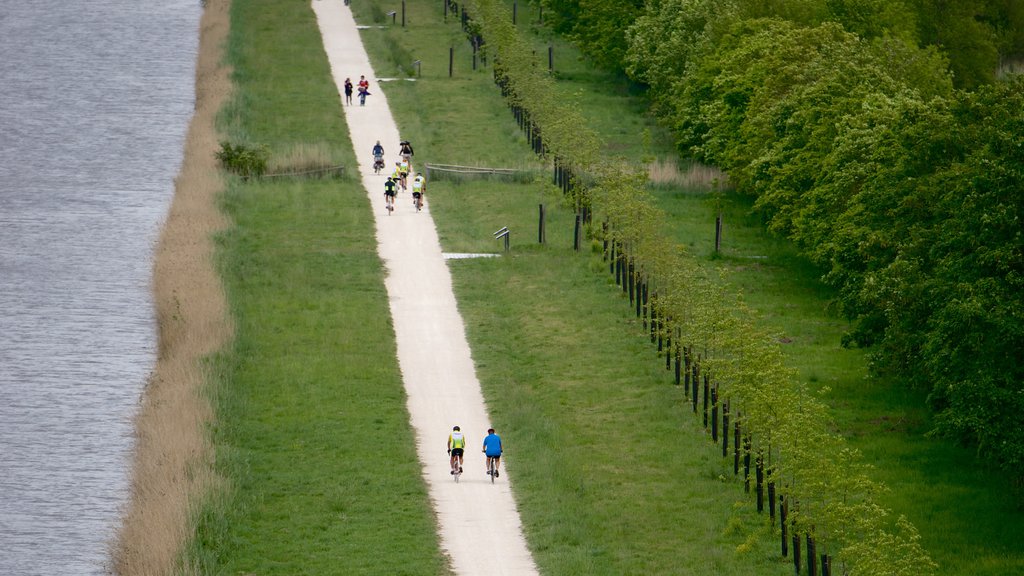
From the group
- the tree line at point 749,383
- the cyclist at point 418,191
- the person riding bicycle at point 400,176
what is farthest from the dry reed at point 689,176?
the cyclist at point 418,191

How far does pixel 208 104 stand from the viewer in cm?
9325

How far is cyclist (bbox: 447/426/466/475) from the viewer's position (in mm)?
43469

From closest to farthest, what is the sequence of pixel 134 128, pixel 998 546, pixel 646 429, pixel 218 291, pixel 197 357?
pixel 998 546, pixel 646 429, pixel 197 357, pixel 218 291, pixel 134 128

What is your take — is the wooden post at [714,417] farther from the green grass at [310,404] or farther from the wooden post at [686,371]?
the green grass at [310,404]

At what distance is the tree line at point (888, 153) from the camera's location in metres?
40.8

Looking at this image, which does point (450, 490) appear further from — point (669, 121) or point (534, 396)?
point (669, 121)

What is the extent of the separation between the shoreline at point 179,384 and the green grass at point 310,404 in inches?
23.7

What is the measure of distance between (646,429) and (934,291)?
9177mm

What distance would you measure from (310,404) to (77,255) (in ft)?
71.3

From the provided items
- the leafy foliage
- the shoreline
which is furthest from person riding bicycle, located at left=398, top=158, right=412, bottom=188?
the shoreline

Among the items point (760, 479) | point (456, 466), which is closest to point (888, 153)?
point (760, 479)

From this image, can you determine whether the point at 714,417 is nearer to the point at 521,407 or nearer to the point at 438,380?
the point at 521,407

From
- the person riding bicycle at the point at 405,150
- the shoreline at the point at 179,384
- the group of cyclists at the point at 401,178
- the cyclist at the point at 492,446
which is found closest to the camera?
the shoreline at the point at 179,384

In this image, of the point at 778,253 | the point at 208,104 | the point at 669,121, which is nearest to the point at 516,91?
the point at 669,121
